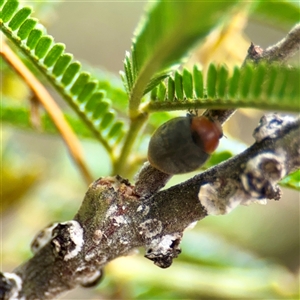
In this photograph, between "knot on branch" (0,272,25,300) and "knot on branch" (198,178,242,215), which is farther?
"knot on branch" (0,272,25,300)

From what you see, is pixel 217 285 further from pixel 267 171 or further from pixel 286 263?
pixel 286 263

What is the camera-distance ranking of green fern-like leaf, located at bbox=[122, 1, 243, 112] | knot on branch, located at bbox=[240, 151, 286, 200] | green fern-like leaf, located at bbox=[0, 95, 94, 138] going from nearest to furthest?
green fern-like leaf, located at bbox=[122, 1, 243, 112] → knot on branch, located at bbox=[240, 151, 286, 200] → green fern-like leaf, located at bbox=[0, 95, 94, 138]

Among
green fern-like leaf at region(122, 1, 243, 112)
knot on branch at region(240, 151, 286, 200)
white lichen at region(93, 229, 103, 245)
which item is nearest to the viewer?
green fern-like leaf at region(122, 1, 243, 112)

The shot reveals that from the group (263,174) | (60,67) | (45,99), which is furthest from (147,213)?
(45,99)

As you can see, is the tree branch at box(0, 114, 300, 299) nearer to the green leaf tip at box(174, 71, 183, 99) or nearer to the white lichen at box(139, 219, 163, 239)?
the white lichen at box(139, 219, 163, 239)

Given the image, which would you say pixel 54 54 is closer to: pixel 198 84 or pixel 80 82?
pixel 80 82

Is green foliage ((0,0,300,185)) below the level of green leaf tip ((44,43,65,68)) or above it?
below

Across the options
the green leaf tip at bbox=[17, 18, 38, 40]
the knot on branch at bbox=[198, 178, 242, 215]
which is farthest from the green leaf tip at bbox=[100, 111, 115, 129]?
the knot on branch at bbox=[198, 178, 242, 215]

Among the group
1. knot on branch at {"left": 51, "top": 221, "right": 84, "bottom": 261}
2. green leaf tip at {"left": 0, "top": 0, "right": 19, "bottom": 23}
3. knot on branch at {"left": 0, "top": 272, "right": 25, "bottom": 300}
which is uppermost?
green leaf tip at {"left": 0, "top": 0, "right": 19, "bottom": 23}
